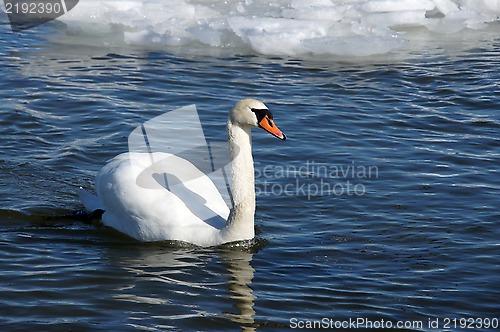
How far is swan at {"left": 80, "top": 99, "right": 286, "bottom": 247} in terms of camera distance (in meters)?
6.88

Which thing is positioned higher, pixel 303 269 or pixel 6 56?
pixel 6 56

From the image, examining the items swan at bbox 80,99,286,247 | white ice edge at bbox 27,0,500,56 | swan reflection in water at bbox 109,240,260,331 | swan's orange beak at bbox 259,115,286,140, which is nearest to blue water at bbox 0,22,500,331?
swan reflection in water at bbox 109,240,260,331

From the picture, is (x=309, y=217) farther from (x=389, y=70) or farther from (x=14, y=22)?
(x=14, y=22)

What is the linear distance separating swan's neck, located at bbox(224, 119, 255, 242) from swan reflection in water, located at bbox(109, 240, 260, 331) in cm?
15

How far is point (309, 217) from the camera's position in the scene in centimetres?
774

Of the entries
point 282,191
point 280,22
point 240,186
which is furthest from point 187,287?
point 280,22

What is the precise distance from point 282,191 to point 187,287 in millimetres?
2287

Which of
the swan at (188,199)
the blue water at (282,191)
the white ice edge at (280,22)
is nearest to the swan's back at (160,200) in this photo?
the swan at (188,199)

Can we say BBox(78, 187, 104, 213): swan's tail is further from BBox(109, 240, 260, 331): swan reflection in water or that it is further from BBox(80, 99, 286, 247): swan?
BBox(109, 240, 260, 331): swan reflection in water

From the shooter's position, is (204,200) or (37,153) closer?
(204,200)

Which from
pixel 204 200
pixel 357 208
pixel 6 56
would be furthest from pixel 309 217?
pixel 6 56

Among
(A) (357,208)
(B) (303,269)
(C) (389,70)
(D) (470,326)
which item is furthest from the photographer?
(C) (389,70)

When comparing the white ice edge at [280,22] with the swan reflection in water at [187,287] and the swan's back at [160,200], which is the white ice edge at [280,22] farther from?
the swan reflection in water at [187,287]

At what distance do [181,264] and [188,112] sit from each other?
4.06 meters
